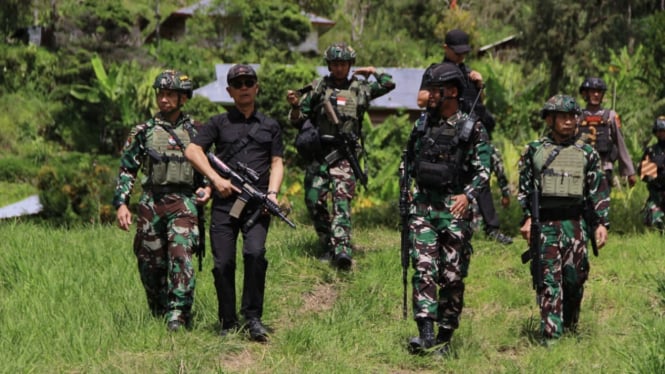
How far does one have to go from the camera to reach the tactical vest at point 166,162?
21.4 feet

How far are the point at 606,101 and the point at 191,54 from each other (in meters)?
21.6

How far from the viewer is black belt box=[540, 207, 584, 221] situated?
653 centimetres

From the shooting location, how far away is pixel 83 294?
746cm

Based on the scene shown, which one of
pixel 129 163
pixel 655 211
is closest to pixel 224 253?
pixel 129 163

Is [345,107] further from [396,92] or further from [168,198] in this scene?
[396,92]

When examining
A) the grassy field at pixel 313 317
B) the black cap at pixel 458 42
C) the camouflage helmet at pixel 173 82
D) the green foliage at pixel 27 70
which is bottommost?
the green foliage at pixel 27 70

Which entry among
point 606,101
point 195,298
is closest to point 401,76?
point 606,101

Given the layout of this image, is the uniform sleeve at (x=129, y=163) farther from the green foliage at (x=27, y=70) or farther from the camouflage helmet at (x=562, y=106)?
the green foliage at (x=27, y=70)

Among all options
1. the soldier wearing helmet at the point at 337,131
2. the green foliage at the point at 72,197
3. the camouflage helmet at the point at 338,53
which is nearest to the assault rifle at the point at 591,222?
the soldier wearing helmet at the point at 337,131

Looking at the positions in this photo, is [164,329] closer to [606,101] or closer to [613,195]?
[613,195]

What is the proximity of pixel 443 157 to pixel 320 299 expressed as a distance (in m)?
2.43

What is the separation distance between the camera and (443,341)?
628cm

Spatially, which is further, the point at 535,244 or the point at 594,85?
the point at 594,85

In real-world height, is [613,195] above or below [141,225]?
below
